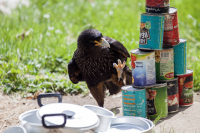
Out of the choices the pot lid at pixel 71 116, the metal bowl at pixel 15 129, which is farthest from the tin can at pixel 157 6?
the metal bowl at pixel 15 129

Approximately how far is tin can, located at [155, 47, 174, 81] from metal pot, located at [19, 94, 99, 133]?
1.47m

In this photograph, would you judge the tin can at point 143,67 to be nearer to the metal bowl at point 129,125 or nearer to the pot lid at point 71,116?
the metal bowl at point 129,125

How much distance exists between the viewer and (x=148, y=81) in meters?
3.40

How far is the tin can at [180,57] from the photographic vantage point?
3.79 m

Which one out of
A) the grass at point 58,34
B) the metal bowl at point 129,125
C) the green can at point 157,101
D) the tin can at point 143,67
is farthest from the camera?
the grass at point 58,34

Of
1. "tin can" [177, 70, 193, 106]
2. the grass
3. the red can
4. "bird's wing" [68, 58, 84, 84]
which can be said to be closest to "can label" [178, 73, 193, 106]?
"tin can" [177, 70, 193, 106]

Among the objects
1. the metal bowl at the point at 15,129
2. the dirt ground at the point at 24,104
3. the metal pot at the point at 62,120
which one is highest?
the metal pot at the point at 62,120

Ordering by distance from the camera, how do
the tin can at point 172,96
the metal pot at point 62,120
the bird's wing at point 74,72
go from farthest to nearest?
the bird's wing at point 74,72 < the tin can at point 172,96 < the metal pot at point 62,120

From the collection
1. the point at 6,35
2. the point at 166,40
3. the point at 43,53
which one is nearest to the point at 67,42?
the point at 43,53

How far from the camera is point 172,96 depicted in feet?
12.1

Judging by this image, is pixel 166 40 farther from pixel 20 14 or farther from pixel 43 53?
pixel 20 14

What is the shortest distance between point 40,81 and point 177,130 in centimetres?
271

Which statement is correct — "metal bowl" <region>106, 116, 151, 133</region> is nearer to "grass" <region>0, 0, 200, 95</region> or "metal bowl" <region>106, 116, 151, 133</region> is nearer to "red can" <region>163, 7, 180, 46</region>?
"red can" <region>163, 7, 180, 46</region>

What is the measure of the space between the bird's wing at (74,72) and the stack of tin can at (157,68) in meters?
1.10
